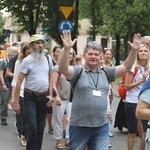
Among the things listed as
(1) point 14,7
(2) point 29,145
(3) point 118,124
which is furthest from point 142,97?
(1) point 14,7

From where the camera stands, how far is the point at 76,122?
4555mm

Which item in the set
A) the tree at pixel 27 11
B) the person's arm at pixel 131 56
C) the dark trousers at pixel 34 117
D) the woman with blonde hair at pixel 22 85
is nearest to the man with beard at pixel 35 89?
the dark trousers at pixel 34 117

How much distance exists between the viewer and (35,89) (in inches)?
239

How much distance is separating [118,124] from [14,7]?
1905 cm

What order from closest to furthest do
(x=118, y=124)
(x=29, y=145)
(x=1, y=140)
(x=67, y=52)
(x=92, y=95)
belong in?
1. (x=67, y=52)
2. (x=92, y=95)
3. (x=29, y=145)
4. (x=1, y=140)
5. (x=118, y=124)

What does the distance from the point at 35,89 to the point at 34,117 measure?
1.34 ft

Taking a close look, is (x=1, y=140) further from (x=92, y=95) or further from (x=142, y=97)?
(x=142, y=97)

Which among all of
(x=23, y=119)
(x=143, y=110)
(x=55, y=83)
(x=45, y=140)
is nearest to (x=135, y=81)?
(x=55, y=83)

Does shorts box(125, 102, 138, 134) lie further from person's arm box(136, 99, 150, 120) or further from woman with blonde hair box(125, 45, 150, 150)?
person's arm box(136, 99, 150, 120)

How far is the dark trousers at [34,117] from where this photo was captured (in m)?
6.02

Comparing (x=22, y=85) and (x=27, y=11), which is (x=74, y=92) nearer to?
(x=22, y=85)

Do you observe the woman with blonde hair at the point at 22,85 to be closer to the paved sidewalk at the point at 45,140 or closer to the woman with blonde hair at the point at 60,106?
the paved sidewalk at the point at 45,140

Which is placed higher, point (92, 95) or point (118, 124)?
point (92, 95)

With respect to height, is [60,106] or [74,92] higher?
[74,92]
